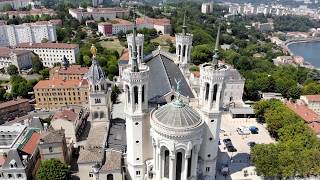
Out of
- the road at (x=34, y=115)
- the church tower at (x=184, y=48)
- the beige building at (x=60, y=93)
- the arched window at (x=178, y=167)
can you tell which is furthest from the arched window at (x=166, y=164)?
the beige building at (x=60, y=93)

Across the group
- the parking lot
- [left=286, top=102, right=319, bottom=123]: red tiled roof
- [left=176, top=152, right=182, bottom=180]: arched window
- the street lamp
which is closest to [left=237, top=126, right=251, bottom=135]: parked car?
the parking lot

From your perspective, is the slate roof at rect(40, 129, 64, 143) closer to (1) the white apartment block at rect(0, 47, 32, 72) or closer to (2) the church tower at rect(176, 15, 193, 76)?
(2) the church tower at rect(176, 15, 193, 76)

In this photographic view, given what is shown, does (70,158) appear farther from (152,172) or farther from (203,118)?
(203,118)

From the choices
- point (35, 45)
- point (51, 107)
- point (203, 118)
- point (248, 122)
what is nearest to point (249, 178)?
point (203, 118)

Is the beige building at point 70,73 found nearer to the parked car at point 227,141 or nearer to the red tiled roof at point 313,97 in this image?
the parked car at point 227,141

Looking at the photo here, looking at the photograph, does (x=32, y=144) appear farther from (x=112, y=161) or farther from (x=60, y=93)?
(x=60, y=93)

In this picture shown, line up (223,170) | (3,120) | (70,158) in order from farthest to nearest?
(3,120) < (70,158) < (223,170)
